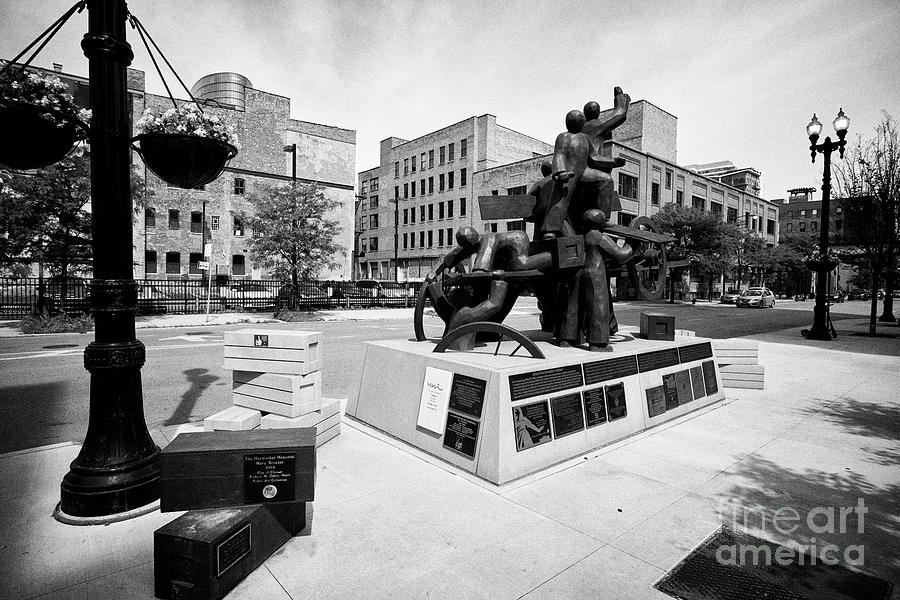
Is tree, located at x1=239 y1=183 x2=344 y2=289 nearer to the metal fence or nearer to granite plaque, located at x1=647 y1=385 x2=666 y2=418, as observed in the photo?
the metal fence

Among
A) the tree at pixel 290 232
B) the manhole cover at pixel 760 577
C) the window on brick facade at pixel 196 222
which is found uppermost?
the window on brick facade at pixel 196 222

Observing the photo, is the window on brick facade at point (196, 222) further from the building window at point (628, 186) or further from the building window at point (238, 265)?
the building window at point (628, 186)

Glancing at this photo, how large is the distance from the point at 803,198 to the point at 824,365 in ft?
461

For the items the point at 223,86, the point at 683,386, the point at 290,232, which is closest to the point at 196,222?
the point at 290,232

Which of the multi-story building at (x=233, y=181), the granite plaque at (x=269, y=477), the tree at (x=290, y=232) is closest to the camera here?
the granite plaque at (x=269, y=477)

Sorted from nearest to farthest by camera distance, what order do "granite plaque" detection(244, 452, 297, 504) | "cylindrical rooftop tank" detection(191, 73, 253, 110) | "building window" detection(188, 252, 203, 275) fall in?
1. "granite plaque" detection(244, 452, 297, 504)
2. "building window" detection(188, 252, 203, 275)
3. "cylindrical rooftop tank" detection(191, 73, 253, 110)

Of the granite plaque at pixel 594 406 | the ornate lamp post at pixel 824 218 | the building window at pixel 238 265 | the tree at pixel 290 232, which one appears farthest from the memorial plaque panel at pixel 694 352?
the building window at pixel 238 265

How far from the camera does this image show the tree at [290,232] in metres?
27.4

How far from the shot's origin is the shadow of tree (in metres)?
7.07

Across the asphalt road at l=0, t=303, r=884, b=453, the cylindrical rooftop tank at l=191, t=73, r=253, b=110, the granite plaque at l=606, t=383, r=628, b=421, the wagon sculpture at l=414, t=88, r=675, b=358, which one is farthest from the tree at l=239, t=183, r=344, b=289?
the cylindrical rooftop tank at l=191, t=73, r=253, b=110

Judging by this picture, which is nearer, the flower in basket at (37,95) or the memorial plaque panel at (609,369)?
the flower in basket at (37,95)

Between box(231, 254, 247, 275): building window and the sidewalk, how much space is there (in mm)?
44287

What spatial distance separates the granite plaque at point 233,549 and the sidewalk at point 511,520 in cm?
20

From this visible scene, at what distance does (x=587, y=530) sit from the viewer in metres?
4.00
